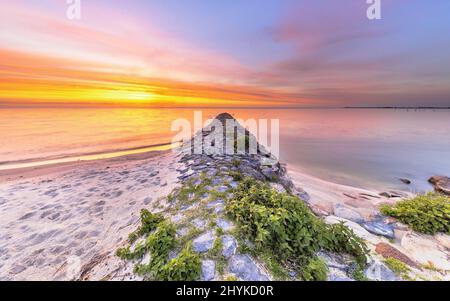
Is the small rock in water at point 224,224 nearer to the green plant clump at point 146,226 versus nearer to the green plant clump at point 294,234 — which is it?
the green plant clump at point 294,234

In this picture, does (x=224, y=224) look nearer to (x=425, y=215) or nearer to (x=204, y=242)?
(x=204, y=242)

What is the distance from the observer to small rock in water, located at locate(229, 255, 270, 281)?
276cm

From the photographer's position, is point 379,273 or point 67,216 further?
point 67,216

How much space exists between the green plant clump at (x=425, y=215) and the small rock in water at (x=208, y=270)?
18.9 ft

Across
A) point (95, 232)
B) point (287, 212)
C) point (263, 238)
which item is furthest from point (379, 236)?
point (95, 232)

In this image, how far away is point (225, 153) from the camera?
9.06 m

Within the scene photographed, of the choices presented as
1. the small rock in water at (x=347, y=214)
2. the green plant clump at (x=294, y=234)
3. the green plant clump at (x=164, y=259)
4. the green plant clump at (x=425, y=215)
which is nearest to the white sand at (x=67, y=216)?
the green plant clump at (x=164, y=259)

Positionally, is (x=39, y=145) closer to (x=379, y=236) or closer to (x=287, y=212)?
(x=287, y=212)

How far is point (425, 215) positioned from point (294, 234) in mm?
4814

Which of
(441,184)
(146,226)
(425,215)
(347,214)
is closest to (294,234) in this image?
(146,226)

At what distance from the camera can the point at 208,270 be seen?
2.81 m

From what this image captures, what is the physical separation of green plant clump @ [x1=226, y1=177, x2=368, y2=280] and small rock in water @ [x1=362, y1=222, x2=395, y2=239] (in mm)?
2283

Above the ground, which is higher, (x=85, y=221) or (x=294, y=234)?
(x=294, y=234)
